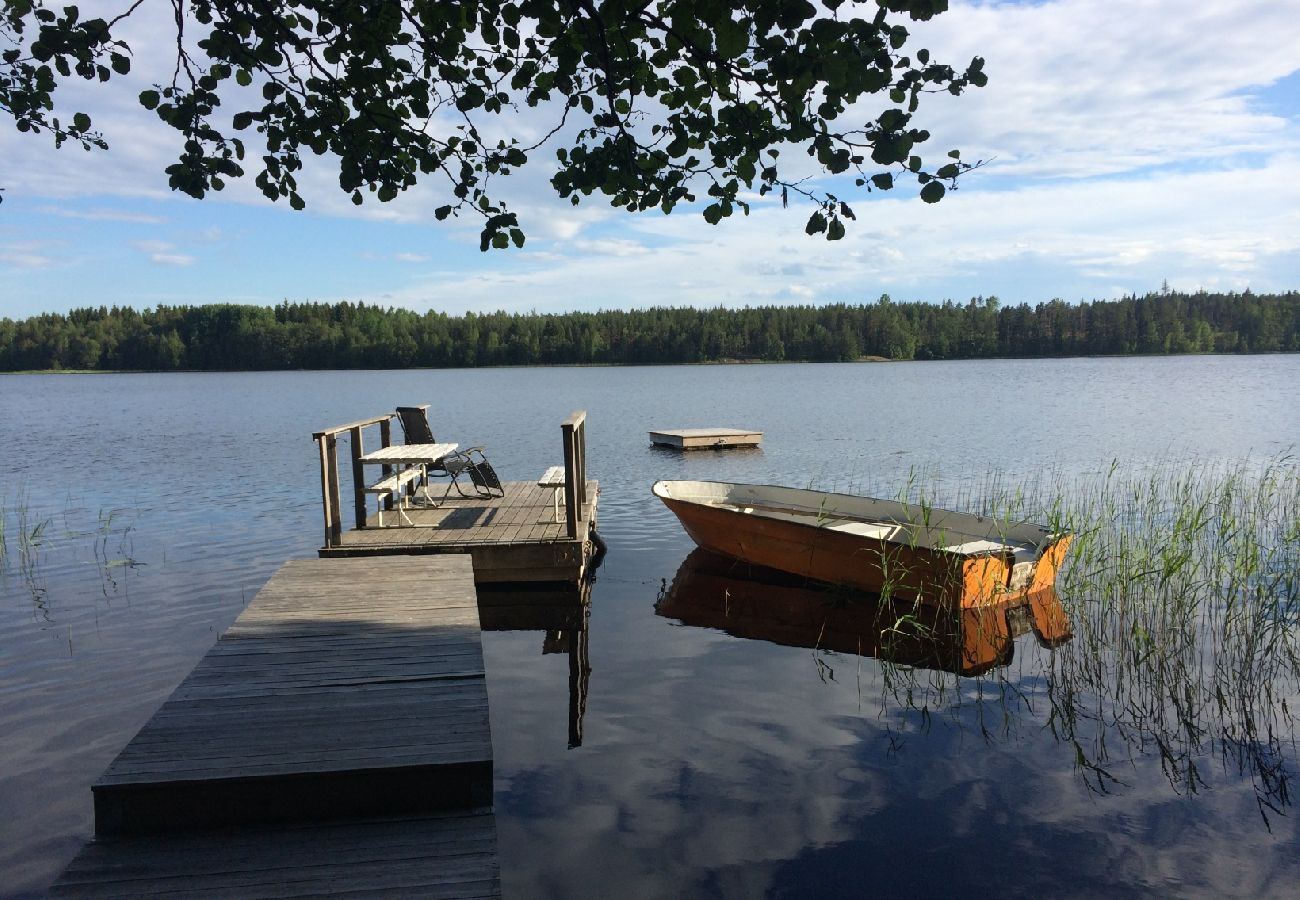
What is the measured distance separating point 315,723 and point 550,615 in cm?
486

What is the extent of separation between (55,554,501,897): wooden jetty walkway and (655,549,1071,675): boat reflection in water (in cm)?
421

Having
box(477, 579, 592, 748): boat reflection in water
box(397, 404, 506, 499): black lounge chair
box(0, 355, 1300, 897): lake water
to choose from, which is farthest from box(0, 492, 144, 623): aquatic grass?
box(477, 579, 592, 748): boat reflection in water

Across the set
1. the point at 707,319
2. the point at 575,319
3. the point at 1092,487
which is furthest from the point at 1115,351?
the point at 1092,487

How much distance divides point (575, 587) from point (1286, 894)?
22.1ft

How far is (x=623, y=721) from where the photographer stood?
6.58 metres

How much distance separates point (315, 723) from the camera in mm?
4395

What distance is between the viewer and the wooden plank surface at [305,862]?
3211 millimetres

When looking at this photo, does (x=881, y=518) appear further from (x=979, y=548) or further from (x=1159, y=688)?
(x=1159, y=688)

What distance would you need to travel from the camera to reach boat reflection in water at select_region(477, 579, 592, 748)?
8.18 meters

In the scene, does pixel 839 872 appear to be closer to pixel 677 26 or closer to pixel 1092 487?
pixel 677 26

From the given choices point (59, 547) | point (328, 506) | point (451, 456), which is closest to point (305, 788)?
point (328, 506)

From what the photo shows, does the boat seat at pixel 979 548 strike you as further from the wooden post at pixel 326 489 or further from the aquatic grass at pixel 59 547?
the aquatic grass at pixel 59 547

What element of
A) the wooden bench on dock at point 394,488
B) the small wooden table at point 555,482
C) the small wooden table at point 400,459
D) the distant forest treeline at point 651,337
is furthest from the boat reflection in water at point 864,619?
the distant forest treeline at point 651,337

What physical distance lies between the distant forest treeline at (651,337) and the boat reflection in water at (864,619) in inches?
4130
